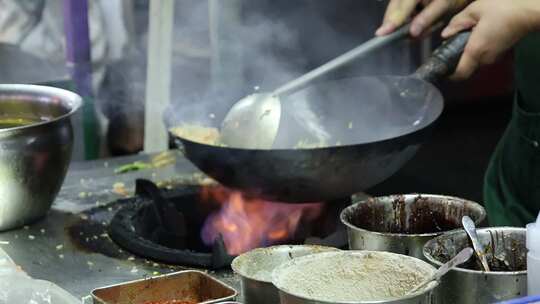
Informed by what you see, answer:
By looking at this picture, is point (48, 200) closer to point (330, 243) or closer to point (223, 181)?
point (223, 181)

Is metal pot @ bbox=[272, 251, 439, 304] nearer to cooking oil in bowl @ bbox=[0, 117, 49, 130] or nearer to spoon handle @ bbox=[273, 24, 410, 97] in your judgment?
spoon handle @ bbox=[273, 24, 410, 97]

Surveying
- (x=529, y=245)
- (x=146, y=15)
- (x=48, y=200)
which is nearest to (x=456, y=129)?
(x=146, y=15)

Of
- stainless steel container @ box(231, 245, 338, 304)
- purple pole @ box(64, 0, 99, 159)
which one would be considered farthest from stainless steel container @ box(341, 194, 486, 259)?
purple pole @ box(64, 0, 99, 159)

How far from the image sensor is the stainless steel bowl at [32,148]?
7.23ft

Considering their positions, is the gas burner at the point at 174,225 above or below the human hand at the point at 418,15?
below

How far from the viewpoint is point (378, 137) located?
7.92 feet

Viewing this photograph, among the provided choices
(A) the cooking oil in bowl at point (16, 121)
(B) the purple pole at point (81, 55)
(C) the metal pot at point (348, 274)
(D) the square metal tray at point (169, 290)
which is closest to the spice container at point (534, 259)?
(C) the metal pot at point (348, 274)

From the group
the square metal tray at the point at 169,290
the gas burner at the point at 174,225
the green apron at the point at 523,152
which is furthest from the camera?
the green apron at the point at 523,152

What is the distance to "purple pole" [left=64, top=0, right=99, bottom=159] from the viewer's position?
3.46 metres

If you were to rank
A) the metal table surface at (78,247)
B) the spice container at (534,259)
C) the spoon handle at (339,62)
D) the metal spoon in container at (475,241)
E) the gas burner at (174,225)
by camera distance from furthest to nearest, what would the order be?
the spoon handle at (339,62)
the gas burner at (174,225)
the metal table surface at (78,247)
the metal spoon in container at (475,241)
the spice container at (534,259)

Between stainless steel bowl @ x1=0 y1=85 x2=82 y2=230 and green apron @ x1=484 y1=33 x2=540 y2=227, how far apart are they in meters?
1.31

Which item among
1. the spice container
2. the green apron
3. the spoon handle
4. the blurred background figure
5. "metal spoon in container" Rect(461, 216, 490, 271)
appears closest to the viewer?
the spice container

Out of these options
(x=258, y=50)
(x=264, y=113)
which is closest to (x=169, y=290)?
(x=264, y=113)

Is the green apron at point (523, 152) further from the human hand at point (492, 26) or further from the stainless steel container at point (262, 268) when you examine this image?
the stainless steel container at point (262, 268)
